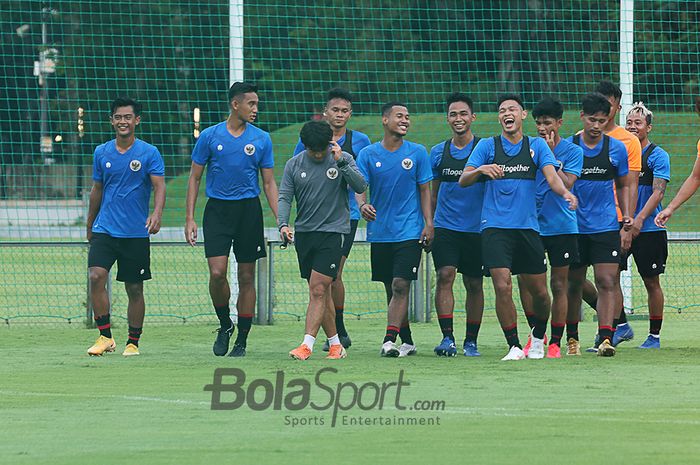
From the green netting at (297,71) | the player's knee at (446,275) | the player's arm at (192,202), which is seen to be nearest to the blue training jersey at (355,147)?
the player's arm at (192,202)

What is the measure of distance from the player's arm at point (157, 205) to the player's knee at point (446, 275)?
2457 millimetres

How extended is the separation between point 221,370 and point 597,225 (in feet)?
11.5

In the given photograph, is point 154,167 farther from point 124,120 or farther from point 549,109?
point 549,109

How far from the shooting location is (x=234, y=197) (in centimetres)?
1143

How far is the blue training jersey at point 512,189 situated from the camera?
34.6 feet

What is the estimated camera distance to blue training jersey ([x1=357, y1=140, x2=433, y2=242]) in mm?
11250

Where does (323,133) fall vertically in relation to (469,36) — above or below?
below

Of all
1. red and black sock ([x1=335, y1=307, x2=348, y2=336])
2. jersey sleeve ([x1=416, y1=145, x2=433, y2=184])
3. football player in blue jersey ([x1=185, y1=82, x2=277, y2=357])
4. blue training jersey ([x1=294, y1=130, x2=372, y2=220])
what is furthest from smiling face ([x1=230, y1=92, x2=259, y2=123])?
red and black sock ([x1=335, y1=307, x2=348, y2=336])

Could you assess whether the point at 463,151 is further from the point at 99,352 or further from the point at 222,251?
the point at 99,352

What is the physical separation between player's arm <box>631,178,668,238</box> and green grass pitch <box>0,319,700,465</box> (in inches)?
43.4

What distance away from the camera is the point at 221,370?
9.95 m

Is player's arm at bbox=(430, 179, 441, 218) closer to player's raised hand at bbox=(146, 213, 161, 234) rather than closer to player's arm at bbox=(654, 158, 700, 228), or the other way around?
player's arm at bbox=(654, 158, 700, 228)

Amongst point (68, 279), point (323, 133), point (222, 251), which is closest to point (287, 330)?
point (222, 251)

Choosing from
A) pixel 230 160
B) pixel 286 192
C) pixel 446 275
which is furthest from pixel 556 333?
pixel 230 160
